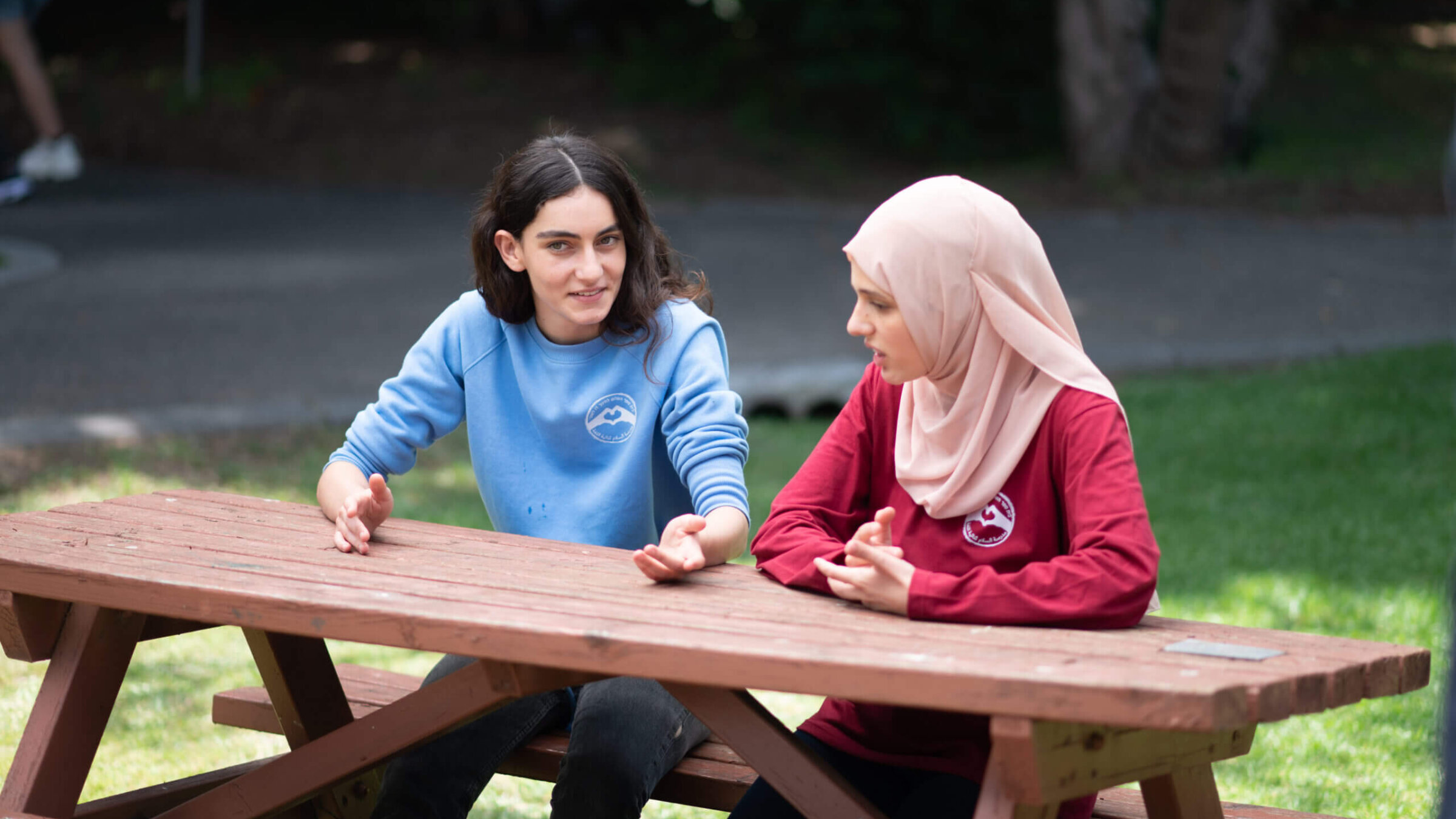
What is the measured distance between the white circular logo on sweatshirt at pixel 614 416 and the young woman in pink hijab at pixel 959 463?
1.65 feet

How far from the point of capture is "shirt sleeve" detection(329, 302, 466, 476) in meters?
2.91

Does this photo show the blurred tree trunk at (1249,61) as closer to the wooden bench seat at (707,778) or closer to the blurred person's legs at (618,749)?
the wooden bench seat at (707,778)

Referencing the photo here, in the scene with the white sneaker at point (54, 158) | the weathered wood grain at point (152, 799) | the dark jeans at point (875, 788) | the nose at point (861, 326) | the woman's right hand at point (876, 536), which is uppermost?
the nose at point (861, 326)

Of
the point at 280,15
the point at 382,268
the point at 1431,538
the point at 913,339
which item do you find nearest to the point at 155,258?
the point at 382,268

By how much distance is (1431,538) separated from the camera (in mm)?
5602

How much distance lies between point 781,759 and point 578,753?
0.44m

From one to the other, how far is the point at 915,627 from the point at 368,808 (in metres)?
1.51

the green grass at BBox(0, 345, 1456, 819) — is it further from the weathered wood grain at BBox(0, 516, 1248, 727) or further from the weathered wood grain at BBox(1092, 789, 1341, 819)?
the weathered wood grain at BBox(0, 516, 1248, 727)

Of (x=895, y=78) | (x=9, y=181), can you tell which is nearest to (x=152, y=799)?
(x=9, y=181)

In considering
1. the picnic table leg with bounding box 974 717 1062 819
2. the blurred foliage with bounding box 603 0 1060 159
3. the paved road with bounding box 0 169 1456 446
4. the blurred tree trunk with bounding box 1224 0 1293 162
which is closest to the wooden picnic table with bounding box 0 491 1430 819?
the picnic table leg with bounding box 974 717 1062 819

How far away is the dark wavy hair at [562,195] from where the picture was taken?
2832 mm

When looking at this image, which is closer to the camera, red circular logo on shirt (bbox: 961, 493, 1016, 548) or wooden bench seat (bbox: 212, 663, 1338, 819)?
red circular logo on shirt (bbox: 961, 493, 1016, 548)

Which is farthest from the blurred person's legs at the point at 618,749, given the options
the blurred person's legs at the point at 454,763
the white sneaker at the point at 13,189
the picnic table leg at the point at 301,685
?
the white sneaker at the point at 13,189

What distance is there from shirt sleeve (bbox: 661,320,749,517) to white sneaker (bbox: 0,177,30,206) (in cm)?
521
